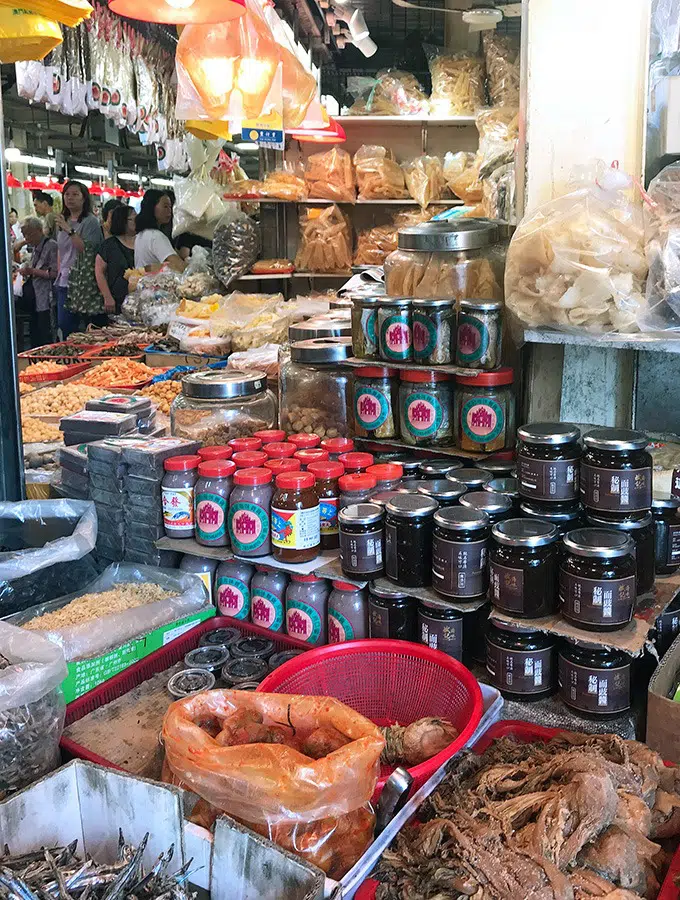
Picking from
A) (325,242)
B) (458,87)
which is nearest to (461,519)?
(325,242)

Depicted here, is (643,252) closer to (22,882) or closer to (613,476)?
(613,476)

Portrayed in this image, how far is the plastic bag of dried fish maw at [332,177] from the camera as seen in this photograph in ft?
20.7

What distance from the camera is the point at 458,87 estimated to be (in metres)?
6.25

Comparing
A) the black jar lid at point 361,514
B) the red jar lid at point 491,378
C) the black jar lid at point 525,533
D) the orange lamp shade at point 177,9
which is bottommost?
the black jar lid at point 361,514

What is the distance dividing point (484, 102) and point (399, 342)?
4706 mm

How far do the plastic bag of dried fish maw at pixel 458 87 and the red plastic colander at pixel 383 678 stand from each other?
5.28 metres

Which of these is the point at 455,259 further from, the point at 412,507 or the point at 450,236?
the point at 412,507

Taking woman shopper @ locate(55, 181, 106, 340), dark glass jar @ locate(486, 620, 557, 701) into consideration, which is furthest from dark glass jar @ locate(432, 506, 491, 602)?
woman shopper @ locate(55, 181, 106, 340)

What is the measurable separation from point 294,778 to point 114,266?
6.24m

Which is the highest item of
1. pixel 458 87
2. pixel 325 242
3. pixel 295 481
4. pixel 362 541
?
pixel 458 87

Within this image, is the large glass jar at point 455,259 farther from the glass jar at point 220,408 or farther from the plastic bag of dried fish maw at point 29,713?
the plastic bag of dried fish maw at point 29,713

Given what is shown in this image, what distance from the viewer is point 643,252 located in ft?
6.41

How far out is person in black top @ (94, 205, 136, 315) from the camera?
6.91 metres

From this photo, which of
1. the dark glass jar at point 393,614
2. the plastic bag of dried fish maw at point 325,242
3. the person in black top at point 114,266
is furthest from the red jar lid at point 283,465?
the person in black top at point 114,266
